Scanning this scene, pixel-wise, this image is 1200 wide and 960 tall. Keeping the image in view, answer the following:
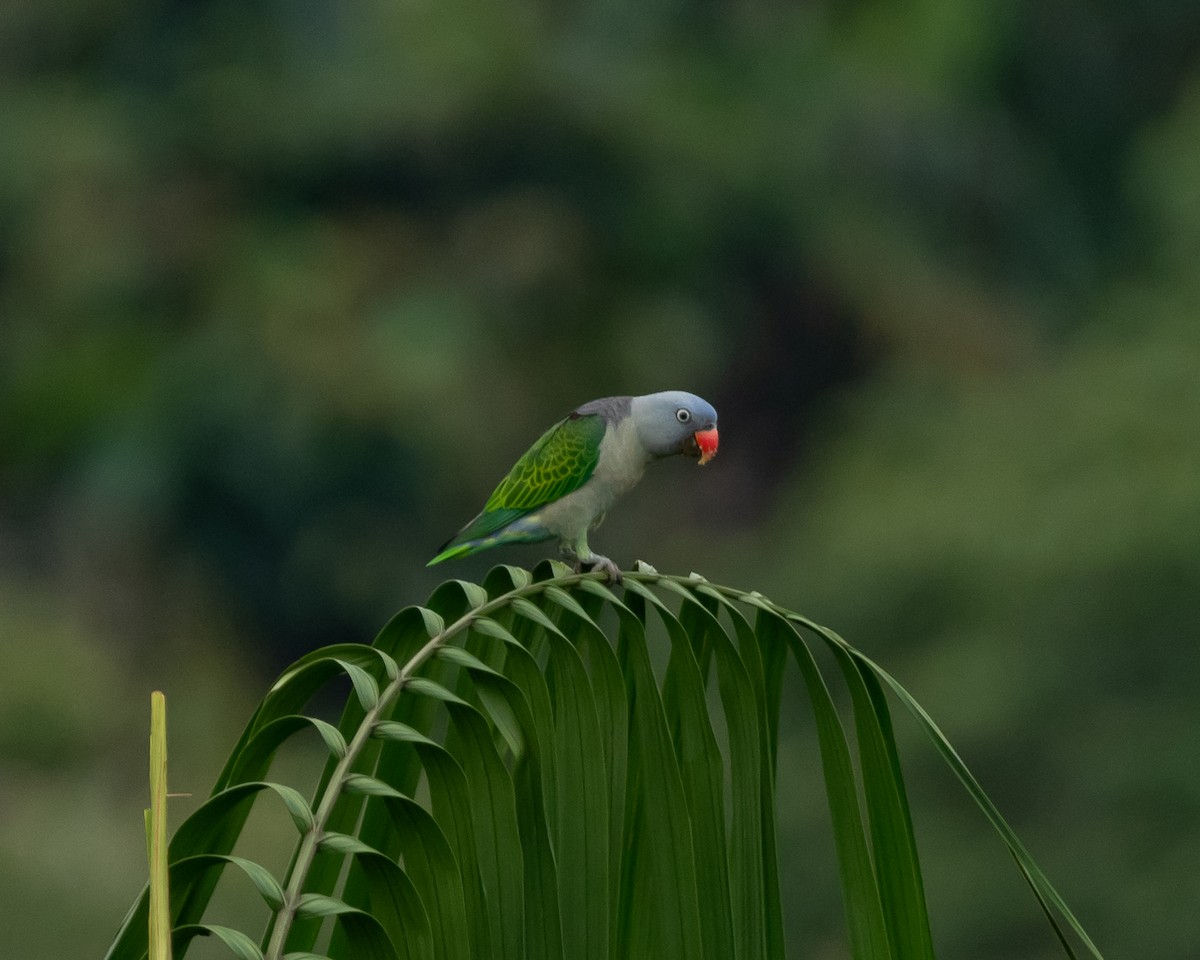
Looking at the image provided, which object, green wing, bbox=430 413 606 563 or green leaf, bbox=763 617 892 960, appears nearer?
green leaf, bbox=763 617 892 960

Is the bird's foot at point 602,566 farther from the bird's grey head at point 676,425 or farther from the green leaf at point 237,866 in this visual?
the green leaf at point 237,866

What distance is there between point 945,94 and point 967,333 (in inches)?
48.6

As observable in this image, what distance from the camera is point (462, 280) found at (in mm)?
8086

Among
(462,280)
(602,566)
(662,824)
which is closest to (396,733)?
(662,824)

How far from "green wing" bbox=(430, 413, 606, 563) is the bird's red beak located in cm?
7

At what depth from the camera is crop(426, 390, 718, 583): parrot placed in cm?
116

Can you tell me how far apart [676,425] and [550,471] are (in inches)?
3.8

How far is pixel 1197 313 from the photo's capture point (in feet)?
19.1

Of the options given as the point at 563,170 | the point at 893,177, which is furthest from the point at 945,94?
the point at 563,170

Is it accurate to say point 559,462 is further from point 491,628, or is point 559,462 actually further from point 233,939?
point 233,939

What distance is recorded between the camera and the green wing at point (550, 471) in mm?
1154

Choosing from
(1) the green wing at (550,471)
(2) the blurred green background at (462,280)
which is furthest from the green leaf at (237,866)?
(2) the blurred green background at (462,280)

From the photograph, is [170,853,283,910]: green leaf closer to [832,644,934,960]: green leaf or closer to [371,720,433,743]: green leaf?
[371,720,433,743]: green leaf

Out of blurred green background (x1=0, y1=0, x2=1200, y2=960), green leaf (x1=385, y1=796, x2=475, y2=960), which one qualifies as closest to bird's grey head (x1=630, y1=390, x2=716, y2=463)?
green leaf (x1=385, y1=796, x2=475, y2=960)
